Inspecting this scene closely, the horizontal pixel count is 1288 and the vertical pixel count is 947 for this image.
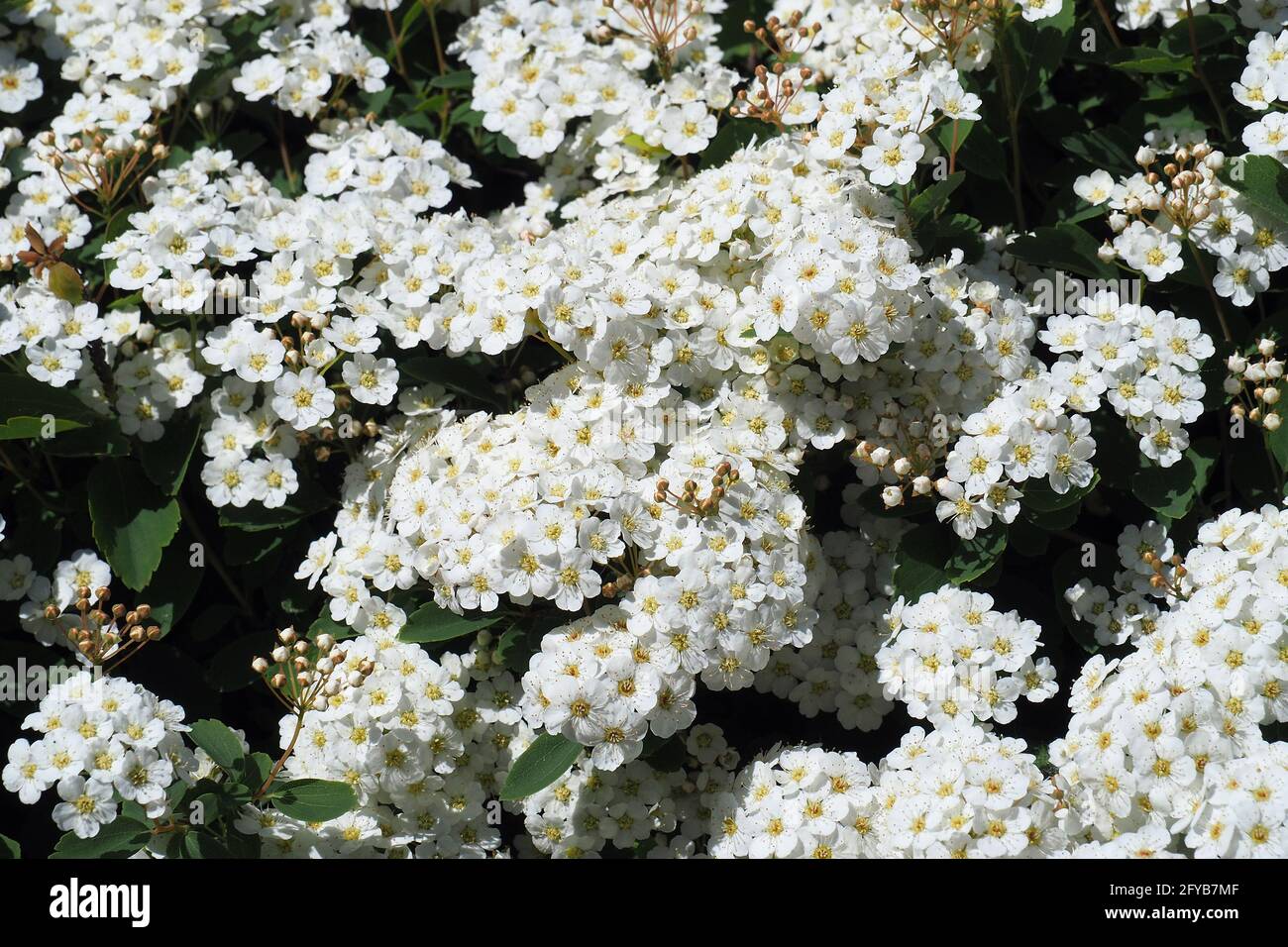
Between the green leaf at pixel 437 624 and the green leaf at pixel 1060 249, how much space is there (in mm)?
2159

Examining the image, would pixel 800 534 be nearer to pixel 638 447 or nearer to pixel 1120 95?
pixel 638 447

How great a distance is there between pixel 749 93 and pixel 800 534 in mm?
1791

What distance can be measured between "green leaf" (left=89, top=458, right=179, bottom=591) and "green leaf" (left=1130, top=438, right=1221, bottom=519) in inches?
124

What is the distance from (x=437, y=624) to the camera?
415 centimetres

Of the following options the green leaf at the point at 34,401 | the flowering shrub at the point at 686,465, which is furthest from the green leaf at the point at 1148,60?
the green leaf at the point at 34,401

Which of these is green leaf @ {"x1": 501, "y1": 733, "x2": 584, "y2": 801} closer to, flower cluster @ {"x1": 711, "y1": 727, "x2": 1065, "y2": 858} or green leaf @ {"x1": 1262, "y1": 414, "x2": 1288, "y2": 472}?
flower cluster @ {"x1": 711, "y1": 727, "x2": 1065, "y2": 858}

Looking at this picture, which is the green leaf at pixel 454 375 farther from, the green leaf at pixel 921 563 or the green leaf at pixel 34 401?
the green leaf at pixel 921 563

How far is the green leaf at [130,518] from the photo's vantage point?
14.6 ft

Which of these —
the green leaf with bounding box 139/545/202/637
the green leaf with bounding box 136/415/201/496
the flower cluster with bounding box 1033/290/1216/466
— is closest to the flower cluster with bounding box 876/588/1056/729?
the flower cluster with bounding box 1033/290/1216/466

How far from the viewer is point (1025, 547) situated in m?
4.27

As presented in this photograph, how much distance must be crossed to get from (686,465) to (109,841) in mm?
1946

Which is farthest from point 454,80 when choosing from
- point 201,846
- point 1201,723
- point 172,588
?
point 1201,723

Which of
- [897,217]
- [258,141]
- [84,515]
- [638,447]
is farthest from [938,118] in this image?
[84,515]

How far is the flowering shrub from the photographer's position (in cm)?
381
